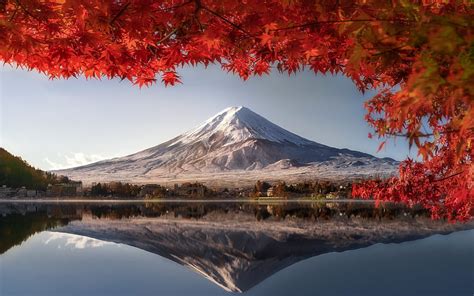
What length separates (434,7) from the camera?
374 cm

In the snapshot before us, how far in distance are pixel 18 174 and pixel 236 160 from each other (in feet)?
305

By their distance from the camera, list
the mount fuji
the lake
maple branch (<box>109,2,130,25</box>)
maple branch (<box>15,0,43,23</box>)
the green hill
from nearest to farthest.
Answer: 1. maple branch (<box>15,0,43,23</box>)
2. maple branch (<box>109,2,130,25</box>)
3. the lake
4. the green hill
5. the mount fuji

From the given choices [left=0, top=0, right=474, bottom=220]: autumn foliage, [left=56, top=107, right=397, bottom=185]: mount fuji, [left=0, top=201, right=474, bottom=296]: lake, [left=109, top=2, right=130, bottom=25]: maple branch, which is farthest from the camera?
[left=56, top=107, right=397, bottom=185]: mount fuji

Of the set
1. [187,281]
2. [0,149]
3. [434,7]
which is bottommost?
[187,281]

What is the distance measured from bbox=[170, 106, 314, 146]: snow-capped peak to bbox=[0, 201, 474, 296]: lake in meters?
135

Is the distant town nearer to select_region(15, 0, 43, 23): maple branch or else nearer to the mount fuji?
the mount fuji

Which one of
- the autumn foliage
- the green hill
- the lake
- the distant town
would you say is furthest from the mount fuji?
the autumn foliage

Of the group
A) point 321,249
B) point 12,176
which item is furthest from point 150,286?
point 12,176

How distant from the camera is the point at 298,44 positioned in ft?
16.1

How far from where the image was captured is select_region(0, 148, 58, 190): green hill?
264 ft

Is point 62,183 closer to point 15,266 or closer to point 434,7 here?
point 15,266

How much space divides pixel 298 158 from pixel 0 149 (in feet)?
316

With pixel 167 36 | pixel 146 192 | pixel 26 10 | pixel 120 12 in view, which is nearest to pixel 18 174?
pixel 146 192

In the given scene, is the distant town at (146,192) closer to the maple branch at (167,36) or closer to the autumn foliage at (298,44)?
the autumn foliage at (298,44)
